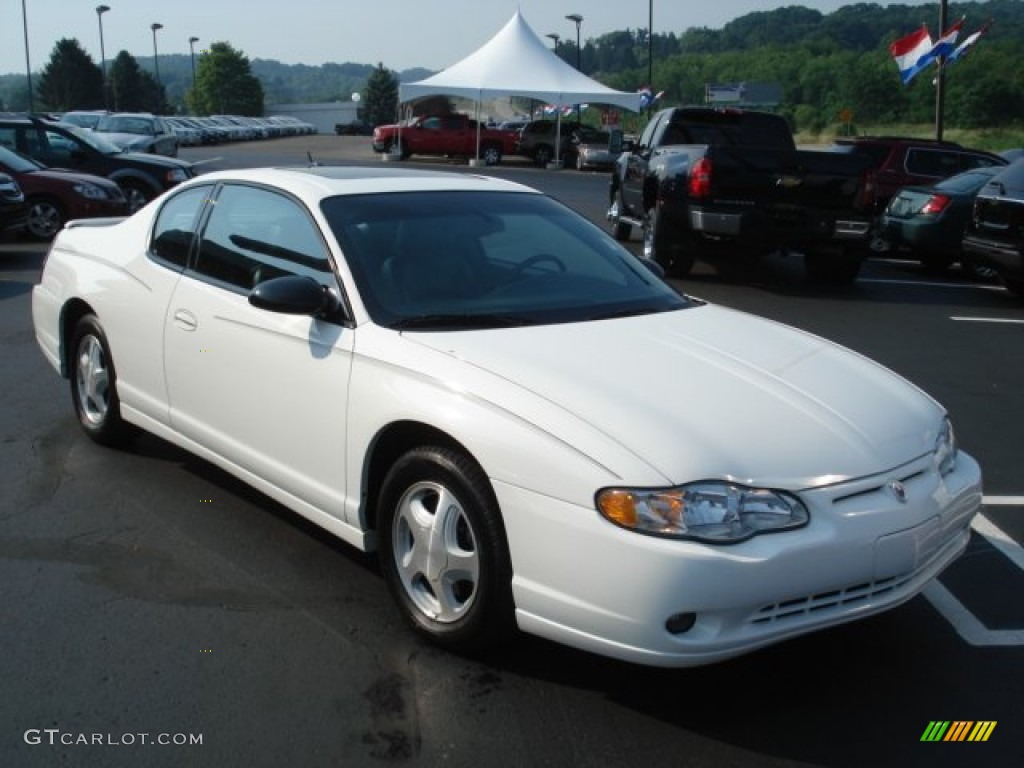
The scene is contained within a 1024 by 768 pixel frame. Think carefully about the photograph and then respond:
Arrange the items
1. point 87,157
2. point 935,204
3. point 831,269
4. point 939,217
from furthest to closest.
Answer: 1. point 87,157
2. point 935,204
3. point 939,217
4. point 831,269

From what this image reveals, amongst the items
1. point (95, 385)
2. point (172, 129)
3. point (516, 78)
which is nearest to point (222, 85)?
point (172, 129)

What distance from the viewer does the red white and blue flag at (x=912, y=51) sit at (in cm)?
2281

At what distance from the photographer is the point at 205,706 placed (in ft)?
10.6

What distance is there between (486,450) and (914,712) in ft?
4.94

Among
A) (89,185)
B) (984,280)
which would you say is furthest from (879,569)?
(89,185)

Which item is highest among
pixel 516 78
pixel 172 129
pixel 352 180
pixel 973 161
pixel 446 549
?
pixel 516 78

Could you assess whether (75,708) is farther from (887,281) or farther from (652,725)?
(887,281)

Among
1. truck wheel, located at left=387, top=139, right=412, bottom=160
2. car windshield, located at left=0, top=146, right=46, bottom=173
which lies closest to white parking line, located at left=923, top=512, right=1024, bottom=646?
car windshield, located at left=0, top=146, right=46, bottom=173

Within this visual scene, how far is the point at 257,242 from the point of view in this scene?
4.59 metres

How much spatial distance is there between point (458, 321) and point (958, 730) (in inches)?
81.8

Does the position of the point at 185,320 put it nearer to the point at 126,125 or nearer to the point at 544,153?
the point at 126,125

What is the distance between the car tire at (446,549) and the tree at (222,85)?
365 feet

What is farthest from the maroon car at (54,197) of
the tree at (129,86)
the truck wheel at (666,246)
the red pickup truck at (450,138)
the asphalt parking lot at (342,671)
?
the tree at (129,86)

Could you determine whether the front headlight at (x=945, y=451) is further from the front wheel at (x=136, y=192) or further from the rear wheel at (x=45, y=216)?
the front wheel at (x=136, y=192)
